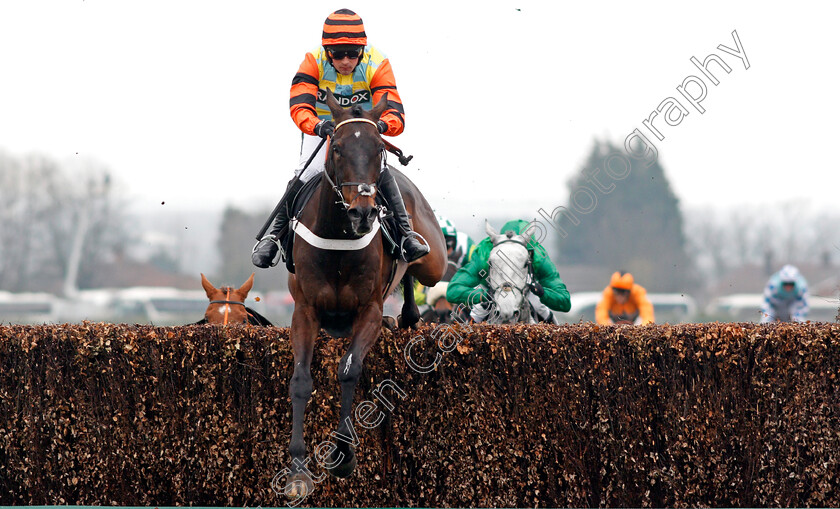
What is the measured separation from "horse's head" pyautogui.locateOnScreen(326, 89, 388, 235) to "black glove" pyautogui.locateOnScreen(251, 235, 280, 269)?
0.79m

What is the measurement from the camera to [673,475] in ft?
20.5

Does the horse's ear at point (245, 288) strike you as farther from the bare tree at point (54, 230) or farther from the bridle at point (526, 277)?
the bare tree at point (54, 230)

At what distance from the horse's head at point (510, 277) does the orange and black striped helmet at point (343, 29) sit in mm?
2585

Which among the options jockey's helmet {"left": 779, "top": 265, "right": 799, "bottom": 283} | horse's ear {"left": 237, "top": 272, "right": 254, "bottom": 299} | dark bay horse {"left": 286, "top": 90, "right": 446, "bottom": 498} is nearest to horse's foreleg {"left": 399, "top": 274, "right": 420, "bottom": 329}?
dark bay horse {"left": 286, "top": 90, "right": 446, "bottom": 498}

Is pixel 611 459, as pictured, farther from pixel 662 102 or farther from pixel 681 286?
pixel 681 286

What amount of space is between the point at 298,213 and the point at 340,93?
95 cm

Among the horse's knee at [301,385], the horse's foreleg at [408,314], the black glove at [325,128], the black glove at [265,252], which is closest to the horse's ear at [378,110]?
the black glove at [325,128]

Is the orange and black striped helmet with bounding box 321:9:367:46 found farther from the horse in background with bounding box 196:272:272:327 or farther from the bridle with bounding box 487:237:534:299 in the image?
the horse in background with bounding box 196:272:272:327

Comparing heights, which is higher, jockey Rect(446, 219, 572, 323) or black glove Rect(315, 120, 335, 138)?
black glove Rect(315, 120, 335, 138)

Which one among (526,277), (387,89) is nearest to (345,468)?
(387,89)

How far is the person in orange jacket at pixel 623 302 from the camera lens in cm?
1193

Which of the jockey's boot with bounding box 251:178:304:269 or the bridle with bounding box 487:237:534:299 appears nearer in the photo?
the jockey's boot with bounding box 251:178:304:269

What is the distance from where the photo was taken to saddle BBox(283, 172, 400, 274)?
627cm

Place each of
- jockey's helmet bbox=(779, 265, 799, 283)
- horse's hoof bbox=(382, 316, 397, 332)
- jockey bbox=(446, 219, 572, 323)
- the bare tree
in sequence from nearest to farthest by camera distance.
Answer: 1. horse's hoof bbox=(382, 316, 397, 332)
2. jockey bbox=(446, 219, 572, 323)
3. jockey's helmet bbox=(779, 265, 799, 283)
4. the bare tree
